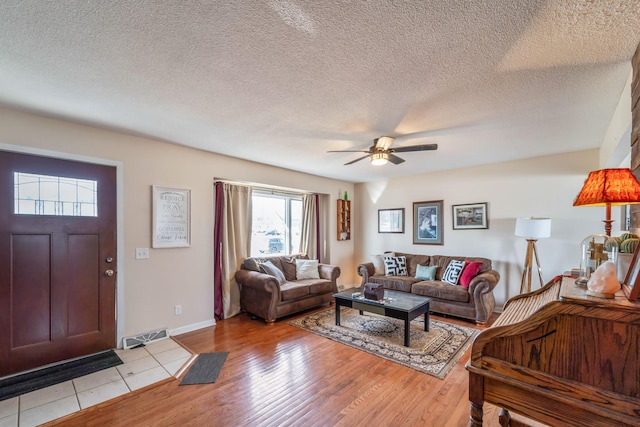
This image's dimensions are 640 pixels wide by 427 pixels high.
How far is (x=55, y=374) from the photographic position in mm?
2574

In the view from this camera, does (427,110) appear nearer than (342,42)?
No

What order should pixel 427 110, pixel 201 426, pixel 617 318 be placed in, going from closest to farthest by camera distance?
pixel 617 318, pixel 201 426, pixel 427 110

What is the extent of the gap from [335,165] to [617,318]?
159 inches

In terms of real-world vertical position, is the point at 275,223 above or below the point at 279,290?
above

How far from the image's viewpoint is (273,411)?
210cm

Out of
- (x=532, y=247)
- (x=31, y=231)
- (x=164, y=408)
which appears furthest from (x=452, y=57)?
(x=31, y=231)

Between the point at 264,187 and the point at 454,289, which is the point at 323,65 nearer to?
the point at 264,187

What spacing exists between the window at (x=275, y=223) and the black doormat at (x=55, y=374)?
2432 mm

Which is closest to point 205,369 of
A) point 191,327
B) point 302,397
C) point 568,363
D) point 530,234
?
point 302,397

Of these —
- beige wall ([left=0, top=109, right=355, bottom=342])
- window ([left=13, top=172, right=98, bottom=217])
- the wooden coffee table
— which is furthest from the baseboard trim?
the wooden coffee table

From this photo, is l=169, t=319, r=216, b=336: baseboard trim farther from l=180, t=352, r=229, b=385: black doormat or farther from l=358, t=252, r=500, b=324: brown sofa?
l=358, t=252, r=500, b=324: brown sofa

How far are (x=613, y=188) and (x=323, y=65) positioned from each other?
1731 mm

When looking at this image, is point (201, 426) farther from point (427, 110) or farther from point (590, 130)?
point (590, 130)

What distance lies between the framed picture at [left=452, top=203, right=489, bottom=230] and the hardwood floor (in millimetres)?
2503
